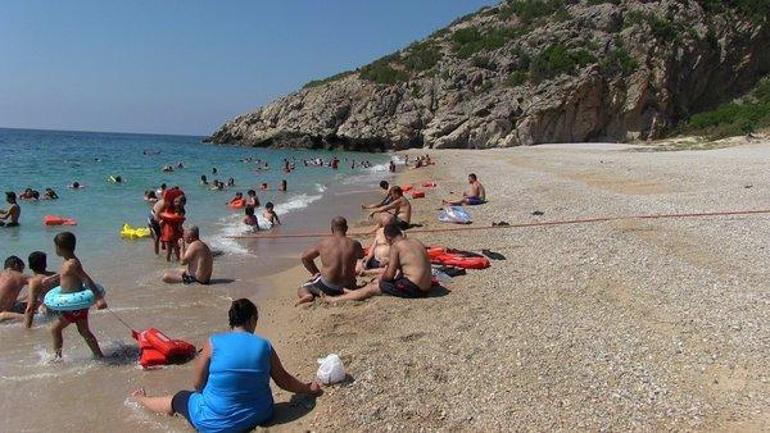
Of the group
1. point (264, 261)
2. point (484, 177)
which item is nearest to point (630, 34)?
point (484, 177)

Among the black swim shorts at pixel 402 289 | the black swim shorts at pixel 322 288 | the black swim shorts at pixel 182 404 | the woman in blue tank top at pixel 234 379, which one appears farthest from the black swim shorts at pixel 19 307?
the black swim shorts at pixel 402 289

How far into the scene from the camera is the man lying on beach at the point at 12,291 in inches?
318

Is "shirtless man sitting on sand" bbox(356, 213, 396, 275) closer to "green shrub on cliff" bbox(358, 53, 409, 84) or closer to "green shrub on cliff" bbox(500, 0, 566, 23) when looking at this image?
"green shrub on cliff" bbox(358, 53, 409, 84)

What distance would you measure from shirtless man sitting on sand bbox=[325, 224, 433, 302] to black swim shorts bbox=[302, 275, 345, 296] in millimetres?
173

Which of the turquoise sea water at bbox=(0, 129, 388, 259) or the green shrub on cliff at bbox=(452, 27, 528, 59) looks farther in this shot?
the green shrub on cliff at bbox=(452, 27, 528, 59)

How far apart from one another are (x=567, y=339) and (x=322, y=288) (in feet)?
11.8

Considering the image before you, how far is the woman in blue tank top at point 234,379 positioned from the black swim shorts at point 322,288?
3.51 m

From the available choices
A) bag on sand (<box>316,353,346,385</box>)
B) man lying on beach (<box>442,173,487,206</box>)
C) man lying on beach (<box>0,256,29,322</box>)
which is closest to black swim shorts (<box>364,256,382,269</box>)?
bag on sand (<box>316,353,346,385</box>)

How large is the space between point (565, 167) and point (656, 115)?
3473cm

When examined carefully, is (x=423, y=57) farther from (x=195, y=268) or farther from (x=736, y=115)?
(x=195, y=268)

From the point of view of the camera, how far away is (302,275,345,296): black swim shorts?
28.0 ft

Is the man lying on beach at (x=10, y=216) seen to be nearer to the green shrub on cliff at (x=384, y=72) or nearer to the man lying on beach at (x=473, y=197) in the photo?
the man lying on beach at (x=473, y=197)

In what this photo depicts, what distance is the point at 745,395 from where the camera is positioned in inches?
192

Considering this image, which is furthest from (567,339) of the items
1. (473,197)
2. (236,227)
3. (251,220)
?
(473,197)
